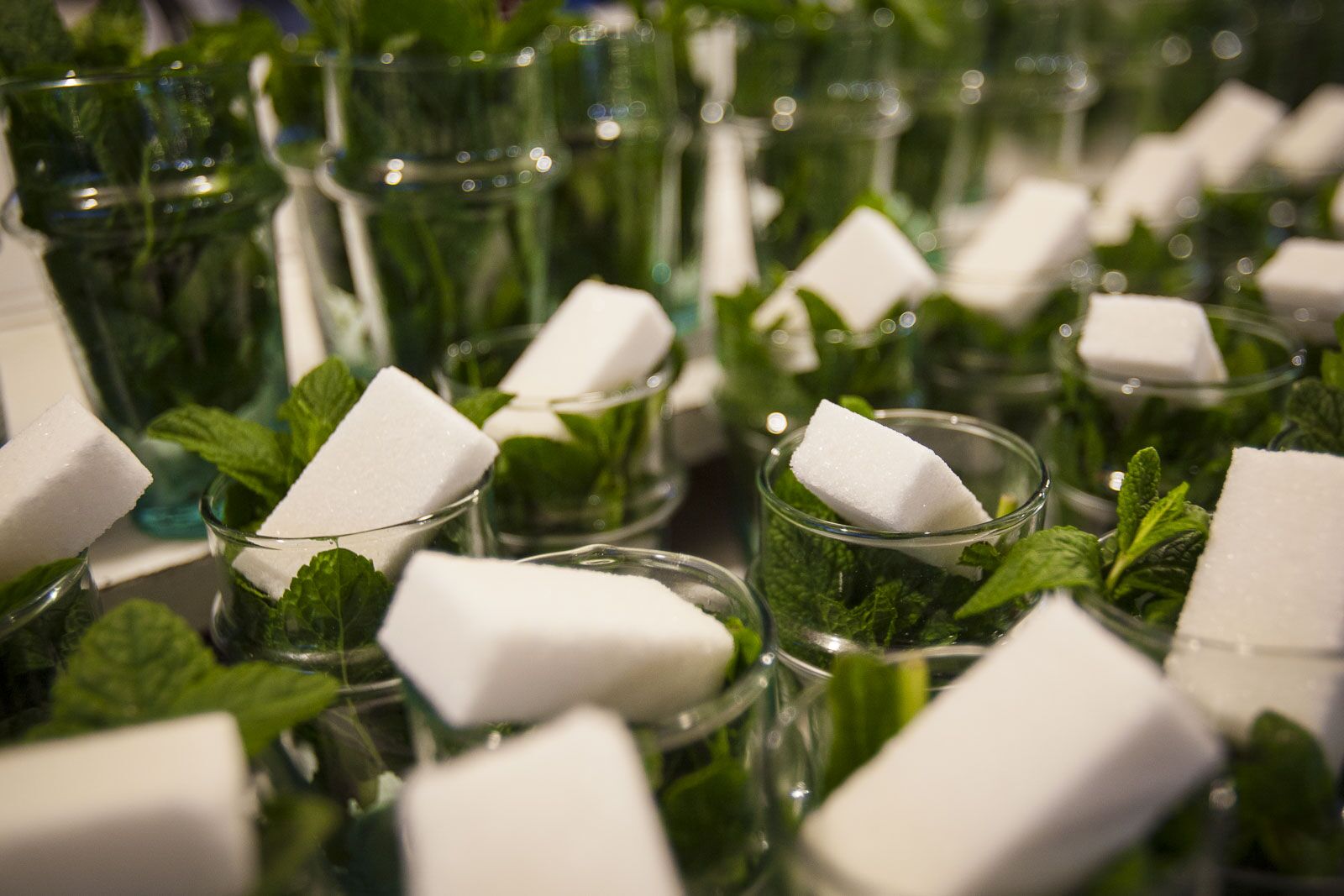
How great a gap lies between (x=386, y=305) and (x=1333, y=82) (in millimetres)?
1722

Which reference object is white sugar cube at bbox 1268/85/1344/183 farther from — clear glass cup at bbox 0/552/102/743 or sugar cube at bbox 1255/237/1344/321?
clear glass cup at bbox 0/552/102/743

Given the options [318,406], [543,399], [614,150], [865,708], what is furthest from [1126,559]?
[614,150]

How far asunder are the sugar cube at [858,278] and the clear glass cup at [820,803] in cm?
43

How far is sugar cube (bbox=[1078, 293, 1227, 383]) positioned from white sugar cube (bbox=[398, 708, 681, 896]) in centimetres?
51

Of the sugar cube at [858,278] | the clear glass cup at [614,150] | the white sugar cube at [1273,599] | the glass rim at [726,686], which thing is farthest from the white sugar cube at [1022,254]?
the glass rim at [726,686]

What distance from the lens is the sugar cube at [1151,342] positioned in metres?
0.71

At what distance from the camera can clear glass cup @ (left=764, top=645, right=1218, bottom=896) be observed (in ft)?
1.26

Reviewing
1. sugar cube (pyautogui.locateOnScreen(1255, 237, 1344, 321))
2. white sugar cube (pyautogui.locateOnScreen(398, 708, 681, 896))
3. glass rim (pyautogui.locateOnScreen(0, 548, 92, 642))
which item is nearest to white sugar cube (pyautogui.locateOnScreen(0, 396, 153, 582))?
glass rim (pyautogui.locateOnScreen(0, 548, 92, 642))

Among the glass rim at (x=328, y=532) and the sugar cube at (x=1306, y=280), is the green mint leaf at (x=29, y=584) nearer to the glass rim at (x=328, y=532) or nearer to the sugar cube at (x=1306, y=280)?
the glass rim at (x=328, y=532)

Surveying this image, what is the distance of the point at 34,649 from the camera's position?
53 cm

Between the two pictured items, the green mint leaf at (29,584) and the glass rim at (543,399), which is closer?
the green mint leaf at (29,584)

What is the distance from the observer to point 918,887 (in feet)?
1.28

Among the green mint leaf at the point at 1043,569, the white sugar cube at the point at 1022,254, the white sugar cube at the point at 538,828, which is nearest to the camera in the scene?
the white sugar cube at the point at 538,828

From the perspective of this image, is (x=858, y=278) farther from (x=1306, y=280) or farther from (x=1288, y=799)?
(x=1288, y=799)
